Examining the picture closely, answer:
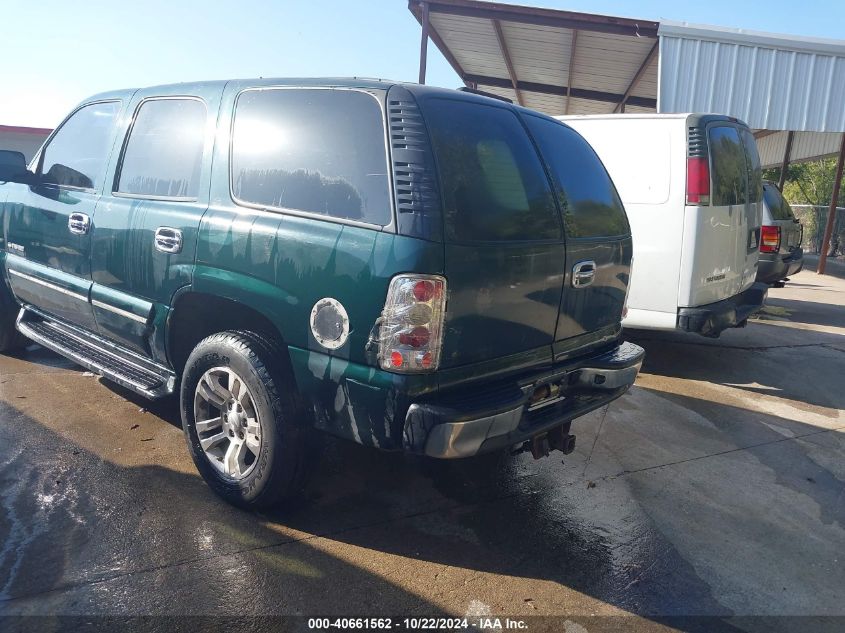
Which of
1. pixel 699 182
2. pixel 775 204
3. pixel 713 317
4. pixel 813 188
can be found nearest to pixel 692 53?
pixel 775 204

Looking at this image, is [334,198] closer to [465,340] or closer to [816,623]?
[465,340]

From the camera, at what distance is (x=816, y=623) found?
263 centimetres

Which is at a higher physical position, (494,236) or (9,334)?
(494,236)

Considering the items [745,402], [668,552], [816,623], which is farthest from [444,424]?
[745,402]

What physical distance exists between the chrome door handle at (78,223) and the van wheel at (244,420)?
1.30 meters

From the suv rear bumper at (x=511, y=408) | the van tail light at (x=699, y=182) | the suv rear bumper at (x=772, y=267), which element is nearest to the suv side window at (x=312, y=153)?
the suv rear bumper at (x=511, y=408)

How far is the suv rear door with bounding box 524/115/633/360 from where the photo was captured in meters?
3.22

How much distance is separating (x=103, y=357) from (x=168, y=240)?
43.4 inches

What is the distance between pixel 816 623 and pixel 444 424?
1.75 metres

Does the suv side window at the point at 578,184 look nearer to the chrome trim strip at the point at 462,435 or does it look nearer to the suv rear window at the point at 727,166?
the chrome trim strip at the point at 462,435

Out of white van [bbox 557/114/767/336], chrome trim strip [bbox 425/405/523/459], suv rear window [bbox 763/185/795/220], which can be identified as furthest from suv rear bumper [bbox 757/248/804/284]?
chrome trim strip [bbox 425/405/523/459]

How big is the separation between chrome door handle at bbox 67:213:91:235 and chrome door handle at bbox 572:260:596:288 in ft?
9.36

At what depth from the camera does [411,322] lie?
8.23 ft

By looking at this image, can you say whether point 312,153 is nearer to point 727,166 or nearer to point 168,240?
point 168,240
